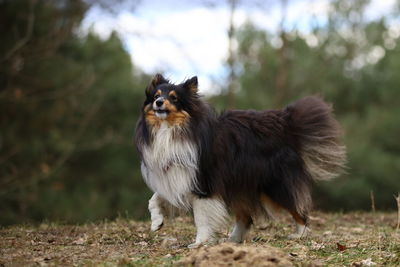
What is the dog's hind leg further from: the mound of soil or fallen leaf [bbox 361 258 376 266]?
the mound of soil

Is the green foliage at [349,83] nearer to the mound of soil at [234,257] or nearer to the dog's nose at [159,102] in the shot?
the dog's nose at [159,102]

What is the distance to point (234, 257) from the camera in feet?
16.6

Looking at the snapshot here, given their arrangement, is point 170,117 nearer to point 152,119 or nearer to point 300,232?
point 152,119

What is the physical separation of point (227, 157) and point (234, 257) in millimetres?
1972

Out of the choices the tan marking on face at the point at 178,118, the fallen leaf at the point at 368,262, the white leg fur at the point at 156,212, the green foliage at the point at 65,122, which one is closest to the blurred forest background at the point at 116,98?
the green foliage at the point at 65,122

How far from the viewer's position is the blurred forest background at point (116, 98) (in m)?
16.9

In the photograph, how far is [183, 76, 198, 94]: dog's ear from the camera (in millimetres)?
6875

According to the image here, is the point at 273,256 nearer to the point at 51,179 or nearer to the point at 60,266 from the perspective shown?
the point at 60,266

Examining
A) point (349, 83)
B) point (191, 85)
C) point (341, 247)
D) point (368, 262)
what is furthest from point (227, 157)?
point (349, 83)

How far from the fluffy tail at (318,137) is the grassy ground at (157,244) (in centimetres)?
86

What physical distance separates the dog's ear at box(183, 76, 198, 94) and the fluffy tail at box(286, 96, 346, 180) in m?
1.36

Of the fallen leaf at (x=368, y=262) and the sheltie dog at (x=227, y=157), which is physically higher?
the sheltie dog at (x=227, y=157)

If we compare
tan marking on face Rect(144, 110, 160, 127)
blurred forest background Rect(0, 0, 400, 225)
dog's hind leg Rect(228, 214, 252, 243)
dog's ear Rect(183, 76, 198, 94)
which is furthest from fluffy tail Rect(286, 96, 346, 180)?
blurred forest background Rect(0, 0, 400, 225)

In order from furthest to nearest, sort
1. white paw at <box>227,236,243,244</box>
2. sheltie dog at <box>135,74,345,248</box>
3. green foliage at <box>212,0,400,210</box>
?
green foliage at <box>212,0,400,210</box> → white paw at <box>227,236,243,244</box> → sheltie dog at <box>135,74,345,248</box>
